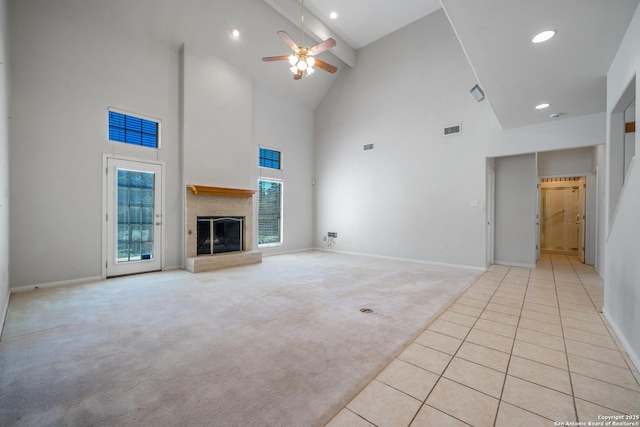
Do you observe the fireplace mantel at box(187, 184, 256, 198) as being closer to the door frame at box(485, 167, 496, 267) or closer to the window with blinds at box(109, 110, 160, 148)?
the window with blinds at box(109, 110, 160, 148)

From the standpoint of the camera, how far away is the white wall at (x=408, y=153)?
5.71 metres

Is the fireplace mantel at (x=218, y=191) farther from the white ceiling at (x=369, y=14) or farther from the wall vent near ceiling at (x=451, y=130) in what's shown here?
the wall vent near ceiling at (x=451, y=130)

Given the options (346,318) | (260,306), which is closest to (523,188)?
(346,318)

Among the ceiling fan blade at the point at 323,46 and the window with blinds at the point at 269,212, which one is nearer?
the ceiling fan blade at the point at 323,46

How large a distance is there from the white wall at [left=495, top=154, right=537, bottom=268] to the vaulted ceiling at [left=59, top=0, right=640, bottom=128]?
143 centimetres

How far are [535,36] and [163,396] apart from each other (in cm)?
415

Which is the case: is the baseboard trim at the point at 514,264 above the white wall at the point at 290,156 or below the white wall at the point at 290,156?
below

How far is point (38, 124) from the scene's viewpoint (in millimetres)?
4113

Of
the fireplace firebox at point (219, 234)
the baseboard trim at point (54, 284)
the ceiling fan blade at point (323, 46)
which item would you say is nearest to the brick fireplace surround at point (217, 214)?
the fireplace firebox at point (219, 234)

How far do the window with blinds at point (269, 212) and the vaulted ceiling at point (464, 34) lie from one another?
263 centimetres

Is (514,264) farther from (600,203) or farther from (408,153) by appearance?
(408,153)

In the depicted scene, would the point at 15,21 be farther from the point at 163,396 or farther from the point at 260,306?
the point at 163,396

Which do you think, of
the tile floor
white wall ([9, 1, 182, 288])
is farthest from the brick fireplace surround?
the tile floor

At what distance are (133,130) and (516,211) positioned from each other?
8.06 m
